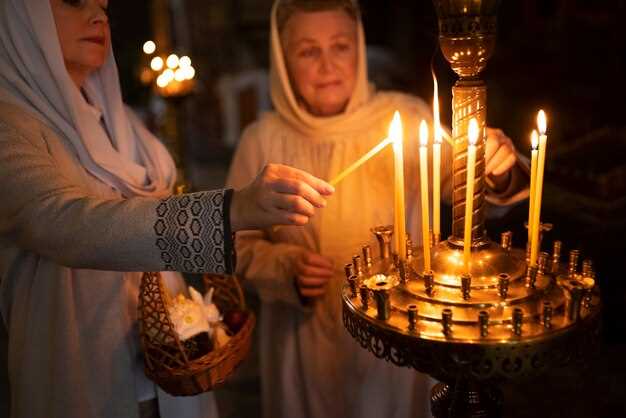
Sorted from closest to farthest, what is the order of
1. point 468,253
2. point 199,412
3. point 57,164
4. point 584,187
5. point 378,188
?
point 468,253, point 57,164, point 199,412, point 378,188, point 584,187

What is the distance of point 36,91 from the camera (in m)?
1.48

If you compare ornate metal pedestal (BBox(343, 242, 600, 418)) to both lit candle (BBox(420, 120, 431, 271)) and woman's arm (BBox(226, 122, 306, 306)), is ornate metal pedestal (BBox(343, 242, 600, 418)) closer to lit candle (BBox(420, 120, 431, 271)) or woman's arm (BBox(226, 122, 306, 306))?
lit candle (BBox(420, 120, 431, 271))

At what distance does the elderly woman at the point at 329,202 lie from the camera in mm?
2010

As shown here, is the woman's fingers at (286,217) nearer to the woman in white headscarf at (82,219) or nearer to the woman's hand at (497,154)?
the woman in white headscarf at (82,219)

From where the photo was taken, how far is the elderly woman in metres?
2.01

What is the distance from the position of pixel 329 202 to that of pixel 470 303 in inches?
40.1

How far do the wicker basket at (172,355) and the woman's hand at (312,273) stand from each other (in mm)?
399

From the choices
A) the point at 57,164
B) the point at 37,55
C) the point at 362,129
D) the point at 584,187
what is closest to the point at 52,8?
the point at 37,55

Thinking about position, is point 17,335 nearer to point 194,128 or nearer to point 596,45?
point 596,45

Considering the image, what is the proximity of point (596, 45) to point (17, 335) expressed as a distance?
296 centimetres

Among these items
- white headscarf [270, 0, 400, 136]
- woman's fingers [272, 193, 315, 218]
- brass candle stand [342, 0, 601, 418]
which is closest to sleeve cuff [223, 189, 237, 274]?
woman's fingers [272, 193, 315, 218]

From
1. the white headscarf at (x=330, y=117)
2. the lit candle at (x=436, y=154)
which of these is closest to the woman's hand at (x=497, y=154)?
the lit candle at (x=436, y=154)

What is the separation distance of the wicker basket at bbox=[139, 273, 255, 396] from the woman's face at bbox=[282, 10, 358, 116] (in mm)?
858

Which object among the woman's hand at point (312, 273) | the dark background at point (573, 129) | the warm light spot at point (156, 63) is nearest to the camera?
the woman's hand at point (312, 273)
